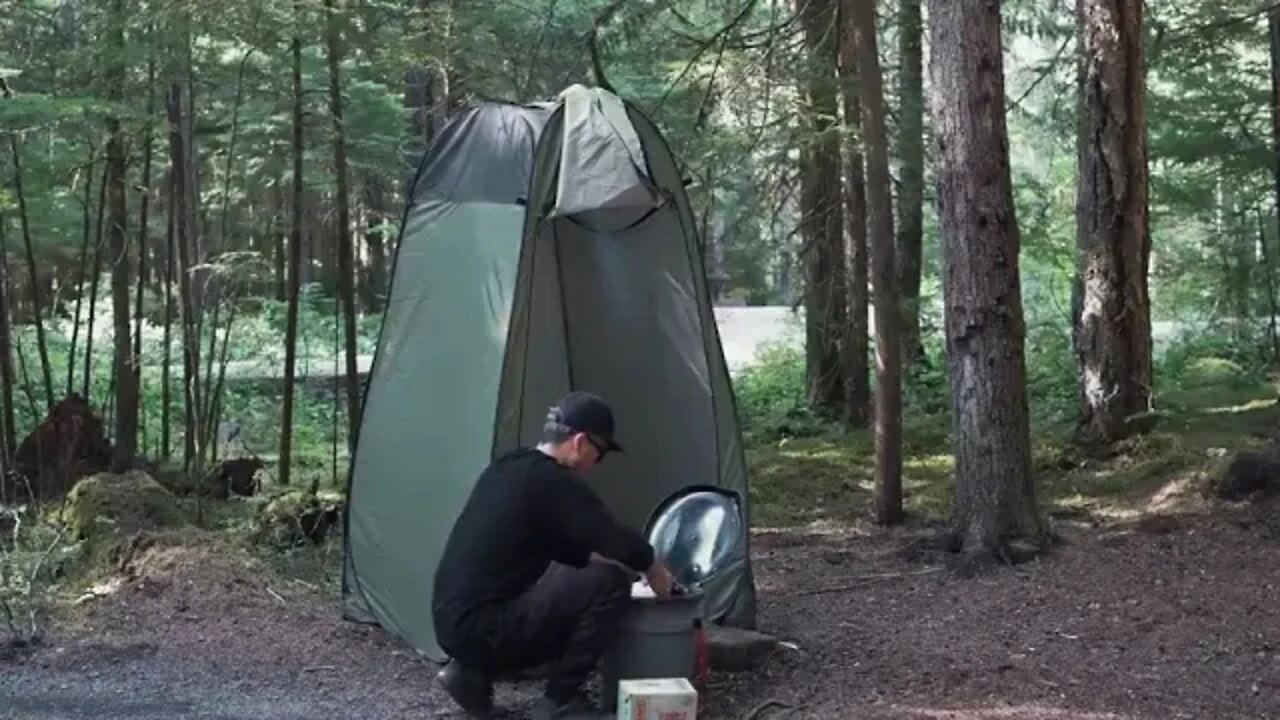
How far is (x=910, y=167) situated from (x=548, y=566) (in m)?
8.73

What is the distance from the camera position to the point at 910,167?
41.7ft

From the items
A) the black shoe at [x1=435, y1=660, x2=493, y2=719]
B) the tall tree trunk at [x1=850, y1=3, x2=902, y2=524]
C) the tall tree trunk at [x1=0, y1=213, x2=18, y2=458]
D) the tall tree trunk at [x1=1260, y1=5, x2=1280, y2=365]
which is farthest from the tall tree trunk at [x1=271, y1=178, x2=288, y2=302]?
the tall tree trunk at [x1=1260, y1=5, x2=1280, y2=365]

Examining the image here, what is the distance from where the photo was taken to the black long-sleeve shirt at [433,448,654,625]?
4617 mm

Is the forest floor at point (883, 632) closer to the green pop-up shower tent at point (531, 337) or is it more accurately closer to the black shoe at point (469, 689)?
the black shoe at point (469, 689)

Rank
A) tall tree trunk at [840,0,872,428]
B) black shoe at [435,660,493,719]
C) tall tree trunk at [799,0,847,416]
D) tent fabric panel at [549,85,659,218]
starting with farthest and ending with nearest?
tall tree trunk at [799,0,847,416] → tall tree trunk at [840,0,872,428] → tent fabric panel at [549,85,659,218] → black shoe at [435,660,493,719]

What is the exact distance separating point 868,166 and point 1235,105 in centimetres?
600

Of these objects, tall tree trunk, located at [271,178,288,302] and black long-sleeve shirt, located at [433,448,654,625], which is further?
tall tree trunk, located at [271,178,288,302]

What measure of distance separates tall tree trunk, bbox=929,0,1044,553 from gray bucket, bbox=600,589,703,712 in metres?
2.59

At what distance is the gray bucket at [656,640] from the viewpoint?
187 inches

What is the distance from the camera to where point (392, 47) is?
31.8 feet

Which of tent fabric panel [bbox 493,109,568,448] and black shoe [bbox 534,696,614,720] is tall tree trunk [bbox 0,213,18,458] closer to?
tent fabric panel [bbox 493,109,568,448]

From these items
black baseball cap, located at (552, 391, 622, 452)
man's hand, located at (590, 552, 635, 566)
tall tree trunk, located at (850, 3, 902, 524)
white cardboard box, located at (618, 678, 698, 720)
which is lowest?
white cardboard box, located at (618, 678, 698, 720)

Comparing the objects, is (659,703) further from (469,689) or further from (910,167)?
(910,167)

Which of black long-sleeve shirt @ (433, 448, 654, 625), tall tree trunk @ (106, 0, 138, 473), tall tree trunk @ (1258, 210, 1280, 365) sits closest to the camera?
black long-sleeve shirt @ (433, 448, 654, 625)
